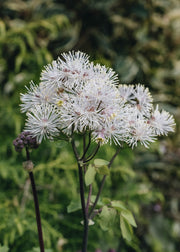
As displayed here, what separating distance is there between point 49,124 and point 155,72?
2.12 m

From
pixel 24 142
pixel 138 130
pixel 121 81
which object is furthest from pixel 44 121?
pixel 121 81

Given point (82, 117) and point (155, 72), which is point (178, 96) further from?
point (82, 117)

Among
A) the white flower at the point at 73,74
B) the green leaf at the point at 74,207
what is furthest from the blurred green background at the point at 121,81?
the white flower at the point at 73,74

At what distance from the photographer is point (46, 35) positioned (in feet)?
8.00

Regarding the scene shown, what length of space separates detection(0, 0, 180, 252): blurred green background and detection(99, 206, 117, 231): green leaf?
85 centimetres

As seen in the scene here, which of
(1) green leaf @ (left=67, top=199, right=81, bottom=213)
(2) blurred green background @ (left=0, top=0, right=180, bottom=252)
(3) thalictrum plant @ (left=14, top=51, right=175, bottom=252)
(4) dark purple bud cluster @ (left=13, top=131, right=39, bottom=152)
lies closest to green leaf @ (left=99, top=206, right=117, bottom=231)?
(3) thalictrum plant @ (left=14, top=51, right=175, bottom=252)

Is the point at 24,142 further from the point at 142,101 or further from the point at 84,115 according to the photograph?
the point at 142,101

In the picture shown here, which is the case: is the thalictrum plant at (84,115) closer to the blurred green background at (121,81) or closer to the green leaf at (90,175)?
the green leaf at (90,175)

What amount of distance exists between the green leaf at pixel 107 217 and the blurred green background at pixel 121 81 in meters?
0.85

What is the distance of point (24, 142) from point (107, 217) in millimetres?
250

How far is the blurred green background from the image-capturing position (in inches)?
65.9

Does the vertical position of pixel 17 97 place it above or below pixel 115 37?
below

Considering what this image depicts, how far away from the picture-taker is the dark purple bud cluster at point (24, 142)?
2.17 ft

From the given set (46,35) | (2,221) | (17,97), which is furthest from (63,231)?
(46,35)
